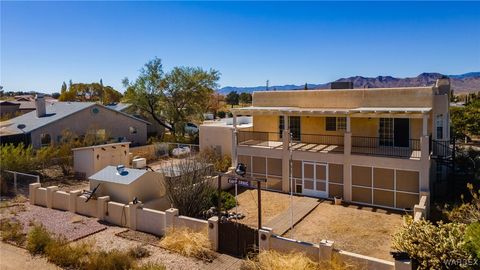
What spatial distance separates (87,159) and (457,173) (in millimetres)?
24416

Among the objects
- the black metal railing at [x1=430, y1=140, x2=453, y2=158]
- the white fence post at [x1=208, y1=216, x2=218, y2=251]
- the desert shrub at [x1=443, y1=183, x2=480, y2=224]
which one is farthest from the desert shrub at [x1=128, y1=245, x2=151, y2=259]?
the black metal railing at [x1=430, y1=140, x2=453, y2=158]

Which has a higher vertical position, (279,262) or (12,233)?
(279,262)

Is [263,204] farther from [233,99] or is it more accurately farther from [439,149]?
[233,99]

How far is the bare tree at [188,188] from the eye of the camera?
16938mm

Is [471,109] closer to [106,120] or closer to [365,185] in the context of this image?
[365,185]

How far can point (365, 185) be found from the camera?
767 inches

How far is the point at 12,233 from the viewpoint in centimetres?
1455

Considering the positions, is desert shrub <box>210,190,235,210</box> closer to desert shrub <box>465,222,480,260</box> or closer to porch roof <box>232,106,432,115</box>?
porch roof <box>232,106,432,115</box>

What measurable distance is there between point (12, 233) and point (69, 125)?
61.6 feet

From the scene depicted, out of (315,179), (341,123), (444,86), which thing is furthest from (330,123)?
(444,86)

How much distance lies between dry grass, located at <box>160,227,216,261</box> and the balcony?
283 inches

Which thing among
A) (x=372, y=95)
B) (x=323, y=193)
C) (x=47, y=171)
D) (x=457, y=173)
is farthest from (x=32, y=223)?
(x=457, y=173)

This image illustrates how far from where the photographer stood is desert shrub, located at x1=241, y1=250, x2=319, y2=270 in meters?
10.8

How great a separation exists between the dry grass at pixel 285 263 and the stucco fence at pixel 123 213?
7.43 feet
